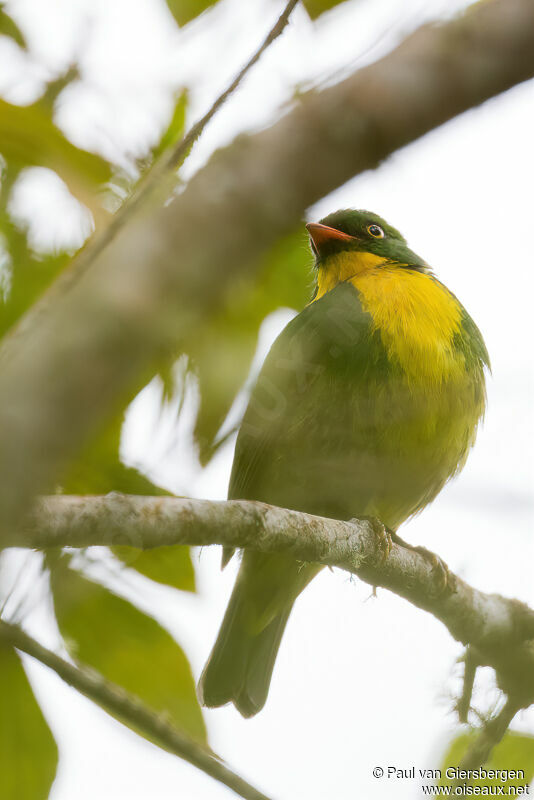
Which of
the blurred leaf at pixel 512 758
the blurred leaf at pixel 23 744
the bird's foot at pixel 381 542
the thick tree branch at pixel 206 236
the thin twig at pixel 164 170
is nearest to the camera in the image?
the thick tree branch at pixel 206 236

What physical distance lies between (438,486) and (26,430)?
3.31 meters

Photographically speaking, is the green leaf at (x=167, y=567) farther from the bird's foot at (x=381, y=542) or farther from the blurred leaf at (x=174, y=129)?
the bird's foot at (x=381, y=542)

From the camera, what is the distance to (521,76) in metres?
1.18

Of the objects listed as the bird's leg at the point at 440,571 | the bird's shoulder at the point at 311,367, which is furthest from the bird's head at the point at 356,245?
the bird's leg at the point at 440,571

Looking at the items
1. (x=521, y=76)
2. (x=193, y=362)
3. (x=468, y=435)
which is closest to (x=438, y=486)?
(x=468, y=435)

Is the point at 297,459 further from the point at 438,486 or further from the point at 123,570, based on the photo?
the point at 123,570

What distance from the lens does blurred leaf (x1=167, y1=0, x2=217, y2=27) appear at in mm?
1901

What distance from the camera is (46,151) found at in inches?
77.5

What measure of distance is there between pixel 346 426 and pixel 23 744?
200 cm

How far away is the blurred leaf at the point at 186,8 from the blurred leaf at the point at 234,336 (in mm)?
506

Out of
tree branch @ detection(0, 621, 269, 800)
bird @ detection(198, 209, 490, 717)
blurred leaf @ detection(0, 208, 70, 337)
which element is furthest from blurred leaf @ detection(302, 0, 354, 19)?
bird @ detection(198, 209, 490, 717)

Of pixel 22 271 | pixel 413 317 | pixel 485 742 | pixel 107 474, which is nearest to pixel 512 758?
pixel 485 742

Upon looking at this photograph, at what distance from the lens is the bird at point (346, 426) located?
3604 millimetres

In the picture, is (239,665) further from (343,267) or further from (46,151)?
(46,151)
